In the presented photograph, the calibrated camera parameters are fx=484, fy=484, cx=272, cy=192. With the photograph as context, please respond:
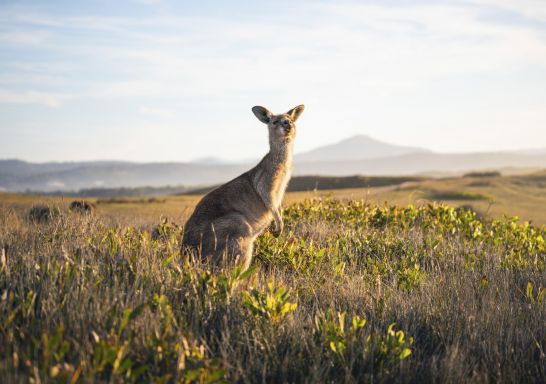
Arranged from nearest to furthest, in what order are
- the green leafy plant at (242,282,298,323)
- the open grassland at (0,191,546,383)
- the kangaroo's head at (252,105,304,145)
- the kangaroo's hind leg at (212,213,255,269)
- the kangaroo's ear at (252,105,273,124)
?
the open grassland at (0,191,546,383)
the green leafy plant at (242,282,298,323)
the kangaroo's hind leg at (212,213,255,269)
the kangaroo's head at (252,105,304,145)
the kangaroo's ear at (252,105,273,124)

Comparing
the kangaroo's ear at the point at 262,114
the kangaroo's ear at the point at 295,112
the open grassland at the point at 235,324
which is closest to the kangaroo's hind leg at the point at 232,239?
the open grassland at the point at 235,324

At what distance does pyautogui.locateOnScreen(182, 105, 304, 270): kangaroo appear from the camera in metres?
6.22

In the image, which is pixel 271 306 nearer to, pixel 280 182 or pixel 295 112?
pixel 280 182

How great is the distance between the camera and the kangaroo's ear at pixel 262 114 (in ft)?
26.0

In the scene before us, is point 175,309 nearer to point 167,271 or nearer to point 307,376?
point 167,271

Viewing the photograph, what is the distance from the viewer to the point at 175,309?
4527 millimetres

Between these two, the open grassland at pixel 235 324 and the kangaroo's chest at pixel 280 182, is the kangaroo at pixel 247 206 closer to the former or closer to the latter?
the kangaroo's chest at pixel 280 182

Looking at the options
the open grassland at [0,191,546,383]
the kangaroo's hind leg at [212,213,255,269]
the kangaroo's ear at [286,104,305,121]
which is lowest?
the open grassland at [0,191,546,383]

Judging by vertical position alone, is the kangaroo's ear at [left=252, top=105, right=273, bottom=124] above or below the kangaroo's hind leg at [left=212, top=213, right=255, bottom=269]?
above

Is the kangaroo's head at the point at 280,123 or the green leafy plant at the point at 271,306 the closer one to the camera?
the green leafy plant at the point at 271,306

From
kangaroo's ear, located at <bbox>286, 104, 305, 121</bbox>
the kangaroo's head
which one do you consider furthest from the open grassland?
kangaroo's ear, located at <bbox>286, 104, 305, 121</bbox>

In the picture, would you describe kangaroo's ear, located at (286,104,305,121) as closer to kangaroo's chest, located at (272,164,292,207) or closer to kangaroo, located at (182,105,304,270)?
kangaroo, located at (182,105,304,270)

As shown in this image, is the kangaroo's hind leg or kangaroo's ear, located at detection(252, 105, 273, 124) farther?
kangaroo's ear, located at detection(252, 105, 273, 124)

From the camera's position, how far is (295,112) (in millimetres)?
8078
